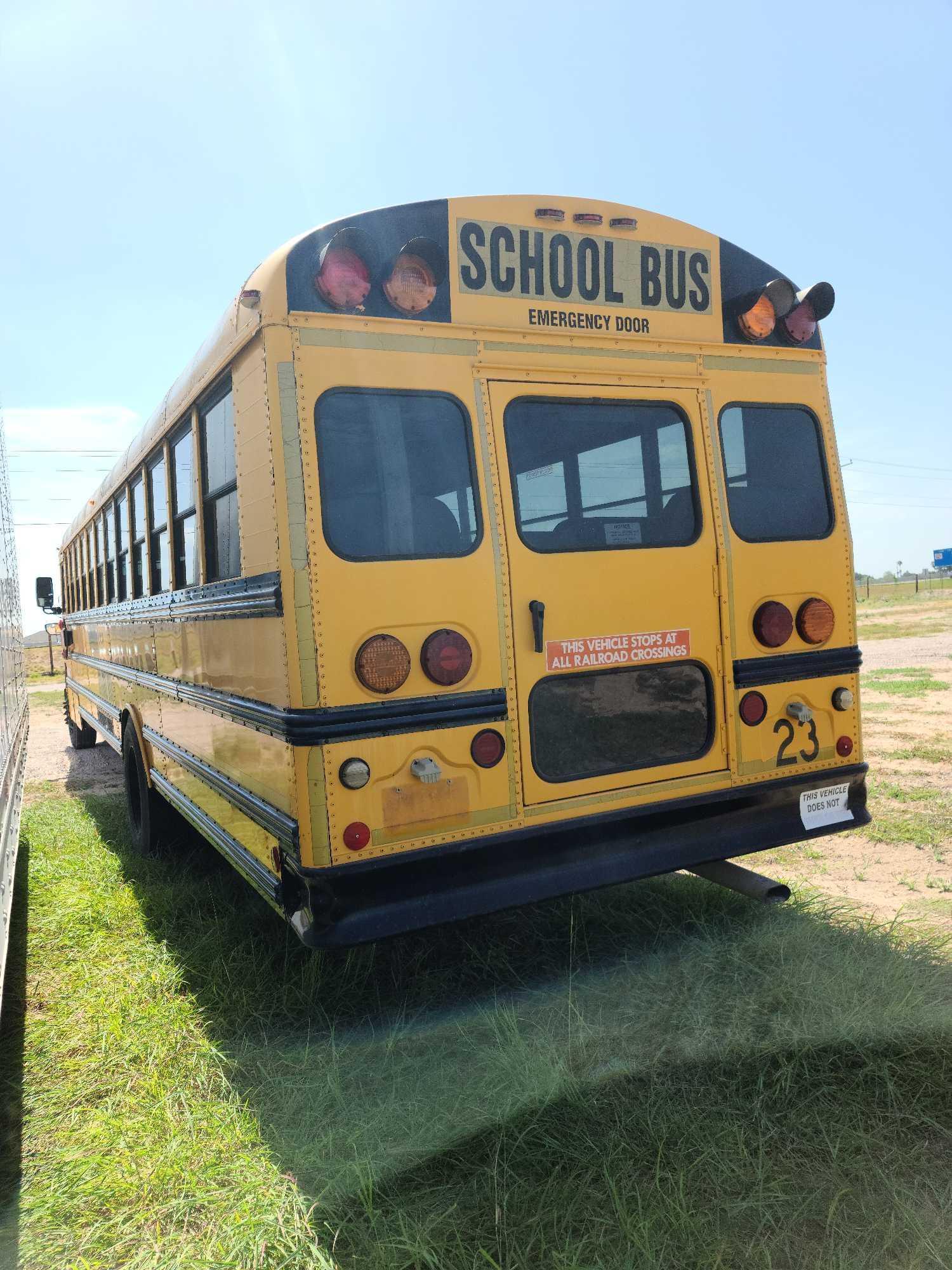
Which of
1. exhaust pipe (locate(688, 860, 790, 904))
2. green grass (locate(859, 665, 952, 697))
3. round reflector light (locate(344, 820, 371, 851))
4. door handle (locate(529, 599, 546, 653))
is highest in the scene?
door handle (locate(529, 599, 546, 653))

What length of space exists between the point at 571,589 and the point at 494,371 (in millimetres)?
781

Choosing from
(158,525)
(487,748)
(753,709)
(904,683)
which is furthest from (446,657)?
(904,683)

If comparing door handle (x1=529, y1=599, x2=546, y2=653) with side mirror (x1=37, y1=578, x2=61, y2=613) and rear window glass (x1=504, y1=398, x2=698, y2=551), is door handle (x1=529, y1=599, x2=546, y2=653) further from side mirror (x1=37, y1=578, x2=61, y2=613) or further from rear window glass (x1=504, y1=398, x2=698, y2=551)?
side mirror (x1=37, y1=578, x2=61, y2=613)

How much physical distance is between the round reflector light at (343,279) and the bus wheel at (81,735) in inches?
355

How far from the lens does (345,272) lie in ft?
9.54

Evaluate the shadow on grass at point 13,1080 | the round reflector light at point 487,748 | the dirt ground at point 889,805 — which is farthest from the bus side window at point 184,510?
the dirt ground at point 889,805

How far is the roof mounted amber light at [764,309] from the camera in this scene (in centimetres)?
365

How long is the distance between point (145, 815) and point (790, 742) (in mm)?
3908

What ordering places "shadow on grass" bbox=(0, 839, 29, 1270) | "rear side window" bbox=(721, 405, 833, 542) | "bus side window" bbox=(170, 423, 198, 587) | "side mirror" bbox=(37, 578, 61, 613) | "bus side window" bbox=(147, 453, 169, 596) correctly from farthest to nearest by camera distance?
"side mirror" bbox=(37, 578, 61, 613)
"bus side window" bbox=(147, 453, 169, 596)
"bus side window" bbox=(170, 423, 198, 587)
"rear side window" bbox=(721, 405, 833, 542)
"shadow on grass" bbox=(0, 839, 29, 1270)

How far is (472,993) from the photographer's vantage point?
3.57m

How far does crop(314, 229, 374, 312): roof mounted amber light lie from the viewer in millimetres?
2887

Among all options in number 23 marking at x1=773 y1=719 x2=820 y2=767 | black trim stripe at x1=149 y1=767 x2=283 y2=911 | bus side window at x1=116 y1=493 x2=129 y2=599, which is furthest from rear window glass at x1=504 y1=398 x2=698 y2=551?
bus side window at x1=116 y1=493 x2=129 y2=599

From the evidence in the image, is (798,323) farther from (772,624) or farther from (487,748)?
(487,748)

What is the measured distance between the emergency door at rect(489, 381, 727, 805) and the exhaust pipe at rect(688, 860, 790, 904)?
488 millimetres
